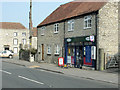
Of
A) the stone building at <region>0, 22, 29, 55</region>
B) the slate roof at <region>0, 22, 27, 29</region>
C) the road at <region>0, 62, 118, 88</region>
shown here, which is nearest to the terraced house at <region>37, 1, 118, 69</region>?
the road at <region>0, 62, 118, 88</region>

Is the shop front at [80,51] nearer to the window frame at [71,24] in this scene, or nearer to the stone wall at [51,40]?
the window frame at [71,24]

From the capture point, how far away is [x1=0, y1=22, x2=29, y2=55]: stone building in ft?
217

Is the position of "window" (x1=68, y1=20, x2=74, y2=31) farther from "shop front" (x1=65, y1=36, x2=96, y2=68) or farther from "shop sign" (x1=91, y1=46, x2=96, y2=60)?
"shop sign" (x1=91, y1=46, x2=96, y2=60)

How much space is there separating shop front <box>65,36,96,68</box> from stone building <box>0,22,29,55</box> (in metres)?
44.5

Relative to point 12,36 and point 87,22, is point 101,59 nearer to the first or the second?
point 87,22

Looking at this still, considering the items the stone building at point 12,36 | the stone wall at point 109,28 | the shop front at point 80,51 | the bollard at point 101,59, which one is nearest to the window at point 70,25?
the shop front at point 80,51

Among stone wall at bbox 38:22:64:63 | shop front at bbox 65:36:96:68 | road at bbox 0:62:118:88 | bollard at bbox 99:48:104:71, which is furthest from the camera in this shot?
stone wall at bbox 38:22:64:63

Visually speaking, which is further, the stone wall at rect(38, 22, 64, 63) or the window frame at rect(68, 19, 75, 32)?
the stone wall at rect(38, 22, 64, 63)

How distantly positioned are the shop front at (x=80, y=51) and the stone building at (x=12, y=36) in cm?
4449

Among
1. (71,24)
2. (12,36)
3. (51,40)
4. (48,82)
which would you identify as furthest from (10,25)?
(48,82)

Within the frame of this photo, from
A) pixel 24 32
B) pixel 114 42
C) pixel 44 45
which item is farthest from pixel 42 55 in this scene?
pixel 24 32

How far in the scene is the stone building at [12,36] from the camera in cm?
6612

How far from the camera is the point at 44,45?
30109 mm

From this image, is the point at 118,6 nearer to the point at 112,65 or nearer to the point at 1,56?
the point at 112,65
